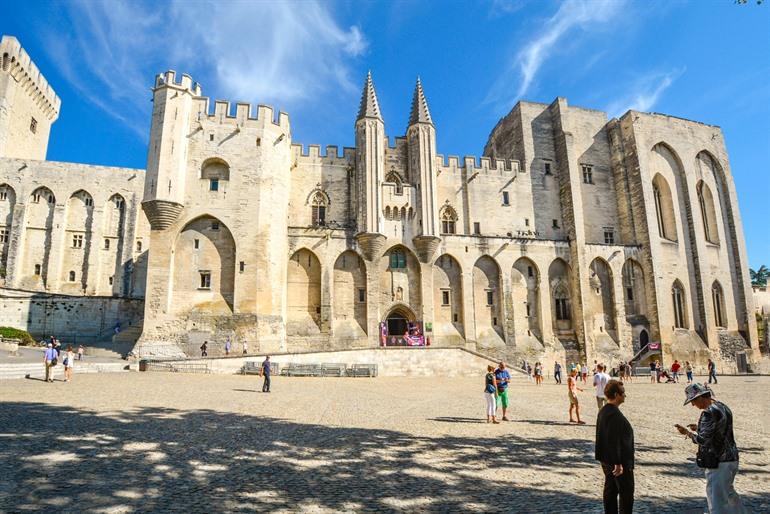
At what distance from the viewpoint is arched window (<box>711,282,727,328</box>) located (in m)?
36.5

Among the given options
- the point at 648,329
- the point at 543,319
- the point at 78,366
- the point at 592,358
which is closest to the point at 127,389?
the point at 78,366

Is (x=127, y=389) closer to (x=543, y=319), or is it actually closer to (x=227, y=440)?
(x=227, y=440)

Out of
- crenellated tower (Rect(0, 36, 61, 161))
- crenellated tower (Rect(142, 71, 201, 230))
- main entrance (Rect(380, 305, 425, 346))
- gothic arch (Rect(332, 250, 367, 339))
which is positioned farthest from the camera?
crenellated tower (Rect(0, 36, 61, 161))

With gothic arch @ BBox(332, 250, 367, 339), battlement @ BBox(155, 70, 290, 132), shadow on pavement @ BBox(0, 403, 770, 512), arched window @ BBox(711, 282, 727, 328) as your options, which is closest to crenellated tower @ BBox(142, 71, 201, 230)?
battlement @ BBox(155, 70, 290, 132)

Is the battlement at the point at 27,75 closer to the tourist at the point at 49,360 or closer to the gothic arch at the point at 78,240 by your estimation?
the gothic arch at the point at 78,240

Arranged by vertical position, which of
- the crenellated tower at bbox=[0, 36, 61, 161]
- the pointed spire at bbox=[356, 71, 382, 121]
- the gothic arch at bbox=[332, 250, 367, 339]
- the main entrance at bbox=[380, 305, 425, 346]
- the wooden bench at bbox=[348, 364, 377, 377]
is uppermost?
the crenellated tower at bbox=[0, 36, 61, 161]

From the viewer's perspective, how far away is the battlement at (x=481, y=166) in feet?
116

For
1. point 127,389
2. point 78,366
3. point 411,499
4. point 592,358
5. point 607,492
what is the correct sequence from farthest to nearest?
point 592,358 → point 78,366 → point 127,389 → point 411,499 → point 607,492

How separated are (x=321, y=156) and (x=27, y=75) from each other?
32897 mm

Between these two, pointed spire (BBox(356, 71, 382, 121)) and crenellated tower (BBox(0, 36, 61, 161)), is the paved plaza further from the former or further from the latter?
crenellated tower (BBox(0, 36, 61, 161))

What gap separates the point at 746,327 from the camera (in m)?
36.3

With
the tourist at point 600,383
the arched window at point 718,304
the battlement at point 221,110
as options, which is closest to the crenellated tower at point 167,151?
the battlement at point 221,110

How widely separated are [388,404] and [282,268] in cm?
1769

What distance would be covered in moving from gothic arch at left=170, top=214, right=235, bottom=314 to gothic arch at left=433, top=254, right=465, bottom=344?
13905mm
